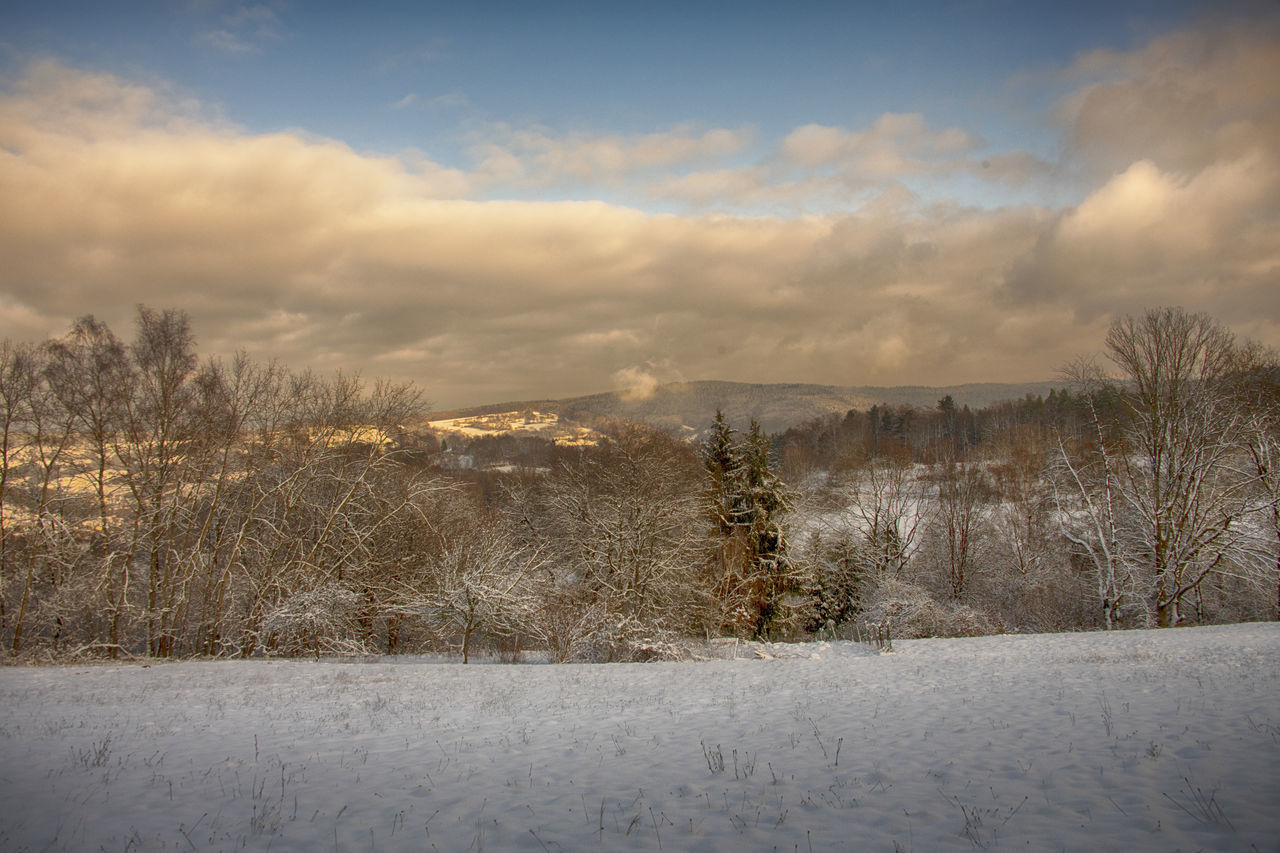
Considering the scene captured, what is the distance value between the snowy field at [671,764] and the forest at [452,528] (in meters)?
9.10

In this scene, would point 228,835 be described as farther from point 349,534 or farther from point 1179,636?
point 1179,636

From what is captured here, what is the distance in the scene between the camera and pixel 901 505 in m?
42.8

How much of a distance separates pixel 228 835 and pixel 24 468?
2410 centimetres

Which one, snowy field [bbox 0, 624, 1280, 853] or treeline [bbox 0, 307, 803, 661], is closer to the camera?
snowy field [bbox 0, 624, 1280, 853]

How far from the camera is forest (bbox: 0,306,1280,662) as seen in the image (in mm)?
22109

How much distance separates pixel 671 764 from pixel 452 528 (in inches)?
1040

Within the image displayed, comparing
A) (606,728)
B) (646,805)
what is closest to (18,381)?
(606,728)

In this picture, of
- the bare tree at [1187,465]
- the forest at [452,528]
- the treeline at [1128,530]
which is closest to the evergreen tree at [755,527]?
the forest at [452,528]

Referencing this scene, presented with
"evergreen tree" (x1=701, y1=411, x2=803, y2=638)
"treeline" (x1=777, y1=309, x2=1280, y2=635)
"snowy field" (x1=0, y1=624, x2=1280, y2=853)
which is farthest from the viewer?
"evergreen tree" (x1=701, y1=411, x2=803, y2=638)

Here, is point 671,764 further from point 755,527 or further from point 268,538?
point 268,538

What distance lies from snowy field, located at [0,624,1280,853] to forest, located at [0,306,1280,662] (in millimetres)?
9100

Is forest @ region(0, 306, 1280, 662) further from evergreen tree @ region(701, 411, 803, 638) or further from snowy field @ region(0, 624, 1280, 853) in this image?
snowy field @ region(0, 624, 1280, 853)

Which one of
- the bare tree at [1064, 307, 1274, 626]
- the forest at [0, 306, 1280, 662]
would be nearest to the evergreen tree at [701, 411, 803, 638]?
the forest at [0, 306, 1280, 662]

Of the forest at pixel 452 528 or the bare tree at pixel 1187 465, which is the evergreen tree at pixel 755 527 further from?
the bare tree at pixel 1187 465
